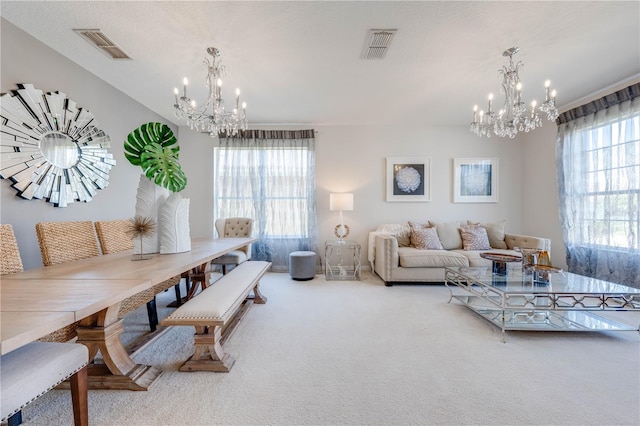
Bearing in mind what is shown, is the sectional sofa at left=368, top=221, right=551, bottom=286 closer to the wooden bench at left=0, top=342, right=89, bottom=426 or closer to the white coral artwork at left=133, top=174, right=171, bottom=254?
the white coral artwork at left=133, top=174, right=171, bottom=254

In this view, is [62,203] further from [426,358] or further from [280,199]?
[426,358]

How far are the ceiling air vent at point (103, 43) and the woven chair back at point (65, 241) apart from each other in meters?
1.61

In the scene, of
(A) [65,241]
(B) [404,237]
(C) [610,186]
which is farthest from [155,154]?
(C) [610,186]

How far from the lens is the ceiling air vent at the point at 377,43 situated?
2131mm

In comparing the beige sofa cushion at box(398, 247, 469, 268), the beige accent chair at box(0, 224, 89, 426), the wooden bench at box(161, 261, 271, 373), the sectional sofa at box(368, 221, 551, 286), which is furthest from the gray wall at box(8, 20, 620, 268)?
the beige accent chair at box(0, 224, 89, 426)

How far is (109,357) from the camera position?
143 cm

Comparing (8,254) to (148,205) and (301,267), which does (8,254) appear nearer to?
(148,205)

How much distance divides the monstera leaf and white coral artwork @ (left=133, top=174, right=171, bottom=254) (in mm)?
66

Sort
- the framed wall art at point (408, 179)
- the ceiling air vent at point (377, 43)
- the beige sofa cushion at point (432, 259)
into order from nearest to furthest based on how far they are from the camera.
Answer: the ceiling air vent at point (377, 43), the beige sofa cushion at point (432, 259), the framed wall art at point (408, 179)

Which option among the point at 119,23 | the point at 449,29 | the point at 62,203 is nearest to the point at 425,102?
the point at 449,29

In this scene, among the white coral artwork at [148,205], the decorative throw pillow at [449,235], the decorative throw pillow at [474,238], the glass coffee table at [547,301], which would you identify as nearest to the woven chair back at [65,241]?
the white coral artwork at [148,205]

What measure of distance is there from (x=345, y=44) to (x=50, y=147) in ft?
9.48

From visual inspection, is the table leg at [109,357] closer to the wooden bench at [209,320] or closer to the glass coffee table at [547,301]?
the wooden bench at [209,320]

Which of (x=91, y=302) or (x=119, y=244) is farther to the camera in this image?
(x=119, y=244)
